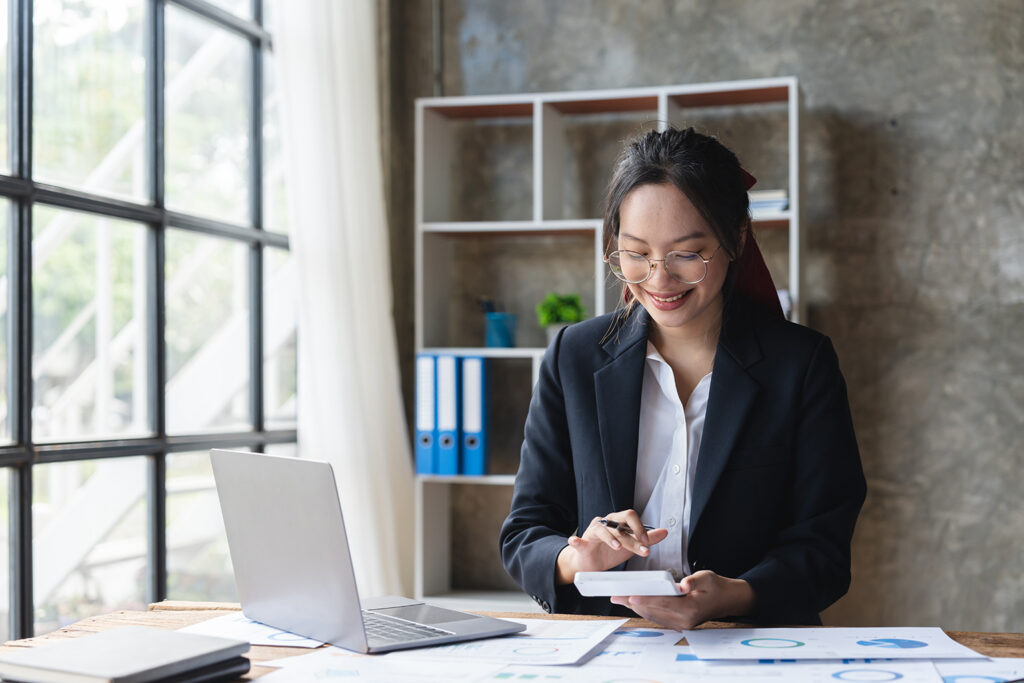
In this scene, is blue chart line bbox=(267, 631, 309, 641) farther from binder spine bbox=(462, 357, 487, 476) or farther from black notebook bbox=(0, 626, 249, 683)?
binder spine bbox=(462, 357, 487, 476)

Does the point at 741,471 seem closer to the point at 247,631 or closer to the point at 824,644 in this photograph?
the point at 824,644

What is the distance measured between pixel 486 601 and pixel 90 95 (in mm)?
2040

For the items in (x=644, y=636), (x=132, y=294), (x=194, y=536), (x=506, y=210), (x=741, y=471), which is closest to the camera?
(x=644, y=636)

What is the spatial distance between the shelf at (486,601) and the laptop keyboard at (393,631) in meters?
2.02

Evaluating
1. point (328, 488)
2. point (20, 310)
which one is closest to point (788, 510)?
point (328, 488)

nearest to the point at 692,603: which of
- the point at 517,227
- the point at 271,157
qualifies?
the point at 517,227

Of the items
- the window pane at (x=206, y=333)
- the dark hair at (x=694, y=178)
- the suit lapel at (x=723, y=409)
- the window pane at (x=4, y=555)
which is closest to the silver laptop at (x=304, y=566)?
the suit lapel at (x=723, y=409)

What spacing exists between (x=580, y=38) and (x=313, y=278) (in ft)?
4.43

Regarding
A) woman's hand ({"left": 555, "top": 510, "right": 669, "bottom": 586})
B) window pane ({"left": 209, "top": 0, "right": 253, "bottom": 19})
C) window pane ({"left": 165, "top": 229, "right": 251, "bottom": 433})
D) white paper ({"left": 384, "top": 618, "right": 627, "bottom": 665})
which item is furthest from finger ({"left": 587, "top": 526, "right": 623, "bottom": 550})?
window pane ({"left": 209, "top": 0, "right": 253, "bottom": 19})

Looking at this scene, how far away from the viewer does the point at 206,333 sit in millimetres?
3223

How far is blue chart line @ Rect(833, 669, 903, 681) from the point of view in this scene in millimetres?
1177

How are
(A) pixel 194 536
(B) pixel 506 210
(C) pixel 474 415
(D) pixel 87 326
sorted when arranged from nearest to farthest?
(D) pixel 87 326, (A) pixel 194 536, (C) pixel 474 415, (B) pixel 506 210

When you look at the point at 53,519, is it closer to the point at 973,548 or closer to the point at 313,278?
the point at 313,278

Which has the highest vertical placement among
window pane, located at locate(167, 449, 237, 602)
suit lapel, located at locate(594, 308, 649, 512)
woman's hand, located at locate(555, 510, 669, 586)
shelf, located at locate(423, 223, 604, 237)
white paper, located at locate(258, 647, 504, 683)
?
shelf, located at locate(423, 223, 604, 237)
